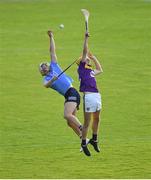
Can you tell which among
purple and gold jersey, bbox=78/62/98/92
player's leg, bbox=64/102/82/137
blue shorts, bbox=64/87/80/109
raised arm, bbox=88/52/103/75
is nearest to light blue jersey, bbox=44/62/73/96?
blue shorts, bbox=64/87/80/109

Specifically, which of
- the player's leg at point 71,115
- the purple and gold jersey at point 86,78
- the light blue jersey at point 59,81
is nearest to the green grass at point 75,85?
the player's leg at point 71,115

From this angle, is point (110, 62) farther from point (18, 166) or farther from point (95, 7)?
point (18, 166)

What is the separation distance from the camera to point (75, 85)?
36312 mm

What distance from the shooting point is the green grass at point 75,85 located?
81.3 feet

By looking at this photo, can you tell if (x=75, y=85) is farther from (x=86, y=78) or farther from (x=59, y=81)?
(x=86, y=78)

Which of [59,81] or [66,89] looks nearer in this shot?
[59,81]

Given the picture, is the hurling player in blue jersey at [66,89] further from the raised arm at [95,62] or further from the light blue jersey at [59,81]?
the raised arm at [95,62]

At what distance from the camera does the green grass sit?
24781 mm

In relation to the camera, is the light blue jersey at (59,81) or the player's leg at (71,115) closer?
the player's leg at (71,115)

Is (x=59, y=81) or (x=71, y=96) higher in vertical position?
(x=59, y=81)

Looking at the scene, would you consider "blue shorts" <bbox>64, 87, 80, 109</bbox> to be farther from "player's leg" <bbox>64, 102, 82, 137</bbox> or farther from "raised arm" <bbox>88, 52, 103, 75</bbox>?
"raised arm" <bbox>88, 52, 103, 75</bbox>

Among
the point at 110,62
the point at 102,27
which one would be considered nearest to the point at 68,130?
the point at 110,62

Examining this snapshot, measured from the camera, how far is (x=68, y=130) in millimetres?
28906

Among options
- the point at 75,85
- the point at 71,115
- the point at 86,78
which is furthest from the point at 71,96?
the point at 75,85
